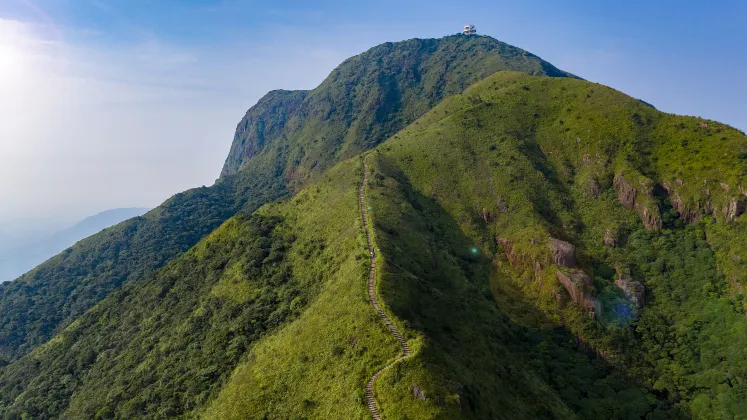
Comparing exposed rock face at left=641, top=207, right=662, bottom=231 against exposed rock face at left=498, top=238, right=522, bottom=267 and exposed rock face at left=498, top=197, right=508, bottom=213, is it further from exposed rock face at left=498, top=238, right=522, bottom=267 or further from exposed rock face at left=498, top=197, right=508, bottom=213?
exposed rock face at left=498, top=238, right=522, bottom=267

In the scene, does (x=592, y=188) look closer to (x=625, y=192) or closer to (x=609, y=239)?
(x=625, y=192)

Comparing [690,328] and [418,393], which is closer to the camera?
[418,393]

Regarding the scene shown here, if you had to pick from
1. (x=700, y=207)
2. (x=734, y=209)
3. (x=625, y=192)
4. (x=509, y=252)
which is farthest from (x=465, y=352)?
(x=700, y=207)

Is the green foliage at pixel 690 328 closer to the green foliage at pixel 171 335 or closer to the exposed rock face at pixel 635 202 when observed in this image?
the exposed rock face at pixel 635 202

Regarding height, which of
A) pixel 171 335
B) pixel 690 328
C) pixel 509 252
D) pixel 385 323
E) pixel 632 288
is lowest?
pixel 690 328

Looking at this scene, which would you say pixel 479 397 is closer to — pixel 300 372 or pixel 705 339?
pixel 300 372

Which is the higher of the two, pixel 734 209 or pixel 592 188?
pixel 592 188

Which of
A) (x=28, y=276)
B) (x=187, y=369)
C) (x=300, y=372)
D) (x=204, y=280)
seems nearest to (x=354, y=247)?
(x=300, y=372)
